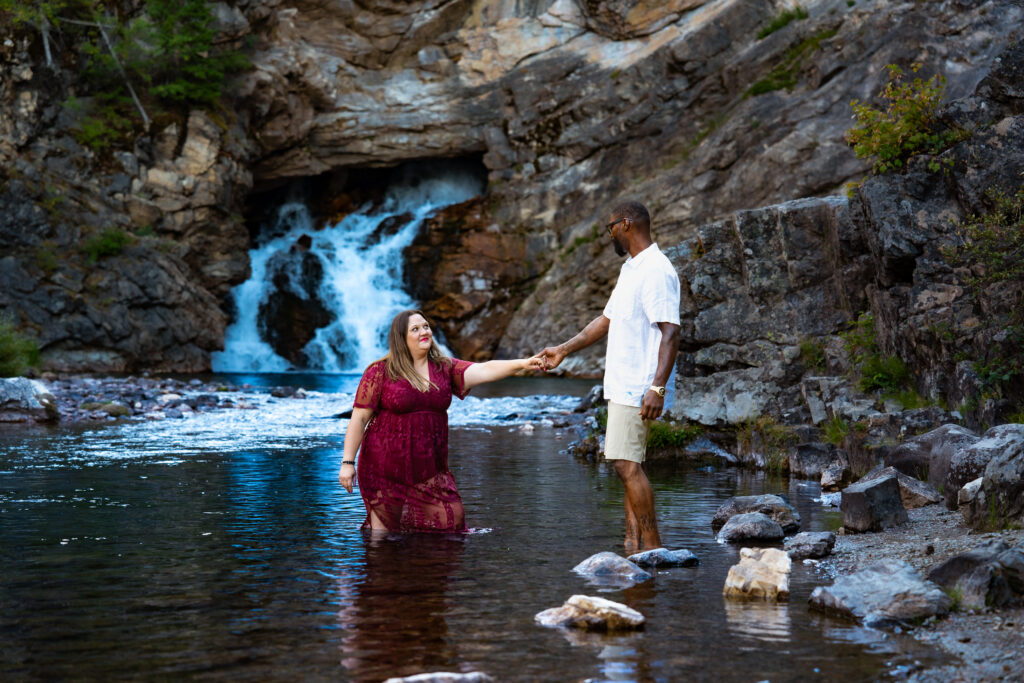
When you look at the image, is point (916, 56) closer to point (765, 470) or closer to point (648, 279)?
point (765, 470)

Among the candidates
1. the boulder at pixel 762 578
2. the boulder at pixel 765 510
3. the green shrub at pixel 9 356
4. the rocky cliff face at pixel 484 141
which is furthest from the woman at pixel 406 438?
the rocky cliff face at pixel 484 141

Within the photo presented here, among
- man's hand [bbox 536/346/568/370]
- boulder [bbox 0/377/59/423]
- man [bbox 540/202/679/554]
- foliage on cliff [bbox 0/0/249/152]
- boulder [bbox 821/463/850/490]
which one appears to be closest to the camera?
man [bbox 540/202/679/554]

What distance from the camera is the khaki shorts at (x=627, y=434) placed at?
6.72 metres

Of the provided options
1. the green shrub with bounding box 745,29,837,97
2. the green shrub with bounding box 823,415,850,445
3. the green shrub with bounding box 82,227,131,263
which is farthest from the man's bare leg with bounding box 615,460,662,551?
the green shrub with bounding box 745,29,837,97

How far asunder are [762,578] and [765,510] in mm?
2328

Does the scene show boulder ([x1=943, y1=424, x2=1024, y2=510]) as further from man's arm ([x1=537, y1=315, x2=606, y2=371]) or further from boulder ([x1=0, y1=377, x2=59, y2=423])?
boulder ([x1=0, y1=377, x2=59, y2=423])

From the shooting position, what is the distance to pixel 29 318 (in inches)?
1326

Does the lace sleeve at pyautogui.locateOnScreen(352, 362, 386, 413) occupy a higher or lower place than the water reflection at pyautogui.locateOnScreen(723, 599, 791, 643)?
higher

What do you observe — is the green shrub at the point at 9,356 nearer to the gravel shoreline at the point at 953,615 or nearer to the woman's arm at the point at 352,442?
the woman's arm at the point at 352,442

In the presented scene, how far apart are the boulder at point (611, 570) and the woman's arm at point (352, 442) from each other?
2026 mm

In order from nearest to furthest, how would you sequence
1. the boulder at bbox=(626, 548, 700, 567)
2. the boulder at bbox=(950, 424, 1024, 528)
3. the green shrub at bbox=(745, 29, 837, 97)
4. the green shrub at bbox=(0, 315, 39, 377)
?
1. the boulder at bbox=(950, 424, 1024, 528)
2. the boulder at bbox=(626, 548, 700, 567)
3. the green shrub at bbox=(0, 315, 39, 377)
4. the green shrub at bbox=(745, 29, 837, 97)

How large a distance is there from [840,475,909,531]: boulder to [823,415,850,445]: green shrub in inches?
145

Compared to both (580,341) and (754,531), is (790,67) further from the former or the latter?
(754,531)

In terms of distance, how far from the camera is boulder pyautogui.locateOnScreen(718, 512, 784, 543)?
23.4 ft
